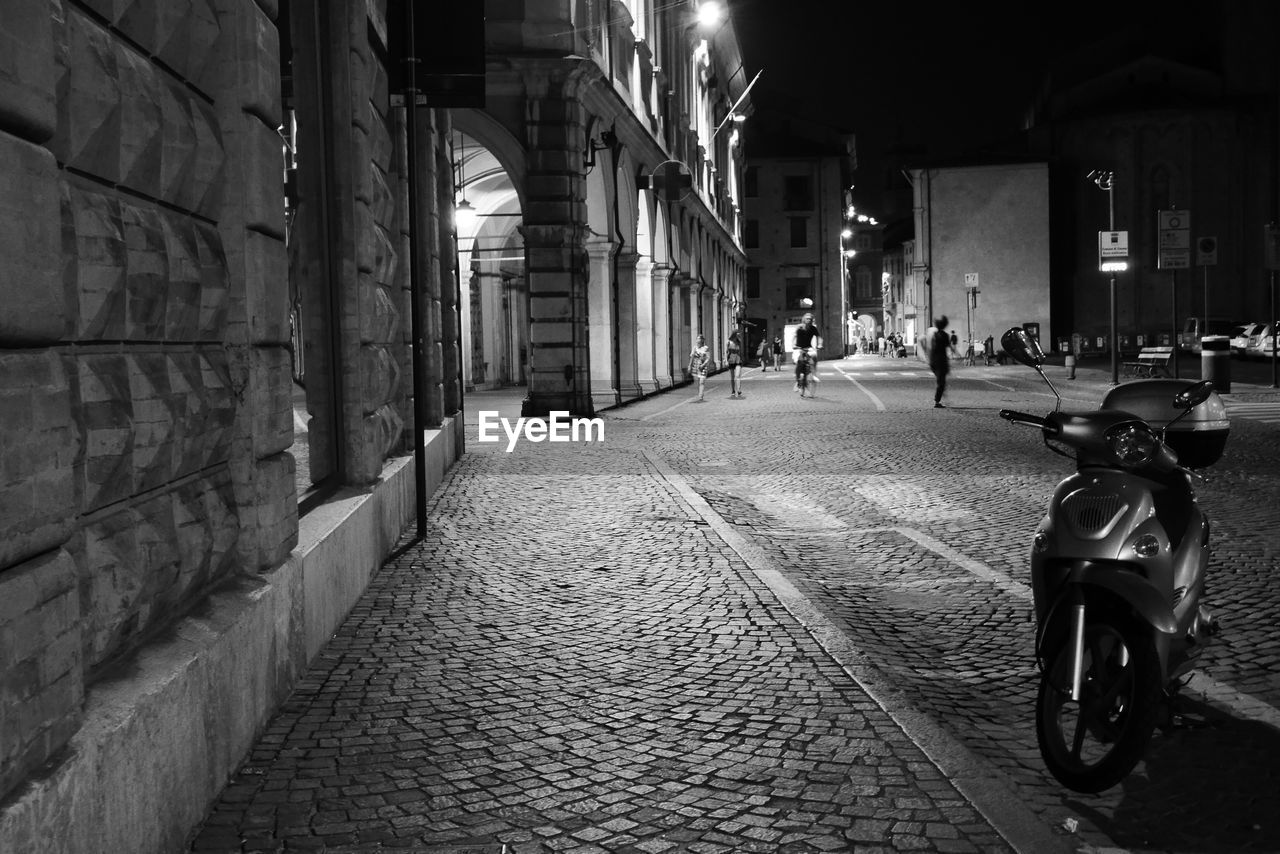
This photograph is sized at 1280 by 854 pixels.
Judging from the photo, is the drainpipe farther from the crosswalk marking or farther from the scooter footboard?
the crosswalk marking

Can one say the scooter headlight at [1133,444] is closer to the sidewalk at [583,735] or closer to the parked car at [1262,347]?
the sidewalk at [583,735]

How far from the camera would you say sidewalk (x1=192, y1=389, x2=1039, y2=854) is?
3.64 meters

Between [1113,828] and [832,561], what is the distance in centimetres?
454

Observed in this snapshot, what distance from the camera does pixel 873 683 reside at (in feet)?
16.7

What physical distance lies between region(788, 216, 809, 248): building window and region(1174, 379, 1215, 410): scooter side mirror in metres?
75.3

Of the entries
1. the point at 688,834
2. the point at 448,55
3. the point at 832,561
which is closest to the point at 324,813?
the point at 688,834

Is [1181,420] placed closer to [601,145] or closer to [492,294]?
[601,145]

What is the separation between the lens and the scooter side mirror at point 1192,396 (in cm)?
436

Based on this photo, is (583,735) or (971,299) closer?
(583,735)

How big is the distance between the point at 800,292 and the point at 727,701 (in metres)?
75.6

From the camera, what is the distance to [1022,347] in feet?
14.9

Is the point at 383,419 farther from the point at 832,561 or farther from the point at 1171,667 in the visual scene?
the point at 1171,667

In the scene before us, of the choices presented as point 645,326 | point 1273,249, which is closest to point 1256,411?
point 1273,249

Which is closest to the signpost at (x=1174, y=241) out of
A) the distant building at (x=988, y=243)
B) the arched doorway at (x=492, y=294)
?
the arched doorway at (x=492, y=294)
